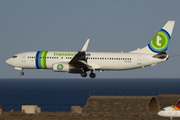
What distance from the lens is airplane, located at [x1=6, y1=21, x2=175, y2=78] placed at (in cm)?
6369

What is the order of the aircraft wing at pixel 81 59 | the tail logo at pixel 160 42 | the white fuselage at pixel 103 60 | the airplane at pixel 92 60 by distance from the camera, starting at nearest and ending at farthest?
the aircraft wing at pixel 81 59
the airplane at pixel 92 60
the white fuselage at pixel 103 60
the tail logo at pixel 160 42

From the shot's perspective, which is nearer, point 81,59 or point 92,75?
point 81,59

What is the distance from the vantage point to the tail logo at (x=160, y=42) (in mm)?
67812

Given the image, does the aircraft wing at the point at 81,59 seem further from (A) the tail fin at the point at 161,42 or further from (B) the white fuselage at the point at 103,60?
(A) the tail fin at the point at 161,42

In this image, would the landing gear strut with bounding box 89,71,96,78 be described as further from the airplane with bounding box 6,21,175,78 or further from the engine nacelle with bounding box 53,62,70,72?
the engine nacelle with bounding box 53,62,70,72

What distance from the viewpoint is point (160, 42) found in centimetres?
6850

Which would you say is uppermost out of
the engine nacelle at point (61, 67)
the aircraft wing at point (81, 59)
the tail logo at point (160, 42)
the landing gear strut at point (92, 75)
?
the tail logo at point (160, 42)

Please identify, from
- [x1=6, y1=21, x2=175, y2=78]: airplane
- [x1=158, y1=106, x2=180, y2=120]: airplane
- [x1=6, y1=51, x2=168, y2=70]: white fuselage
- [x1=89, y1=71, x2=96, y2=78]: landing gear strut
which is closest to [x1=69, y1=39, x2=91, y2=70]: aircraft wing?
[x1=6, y1=21, x2=175, y2=78]: airplane

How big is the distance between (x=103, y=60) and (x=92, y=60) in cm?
229

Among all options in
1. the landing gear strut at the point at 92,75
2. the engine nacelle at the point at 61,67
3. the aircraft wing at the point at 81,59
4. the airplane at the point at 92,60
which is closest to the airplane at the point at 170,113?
the airplane at the point at 92,60

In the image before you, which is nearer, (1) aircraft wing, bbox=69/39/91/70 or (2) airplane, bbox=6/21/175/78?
(1) aircraft wing, bbox=69/39/91/70

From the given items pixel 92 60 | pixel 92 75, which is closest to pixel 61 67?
pixel 92 60

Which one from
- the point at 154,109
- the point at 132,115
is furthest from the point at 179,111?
the point at 154,109

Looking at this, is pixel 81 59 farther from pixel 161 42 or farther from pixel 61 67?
pixel 161 42
